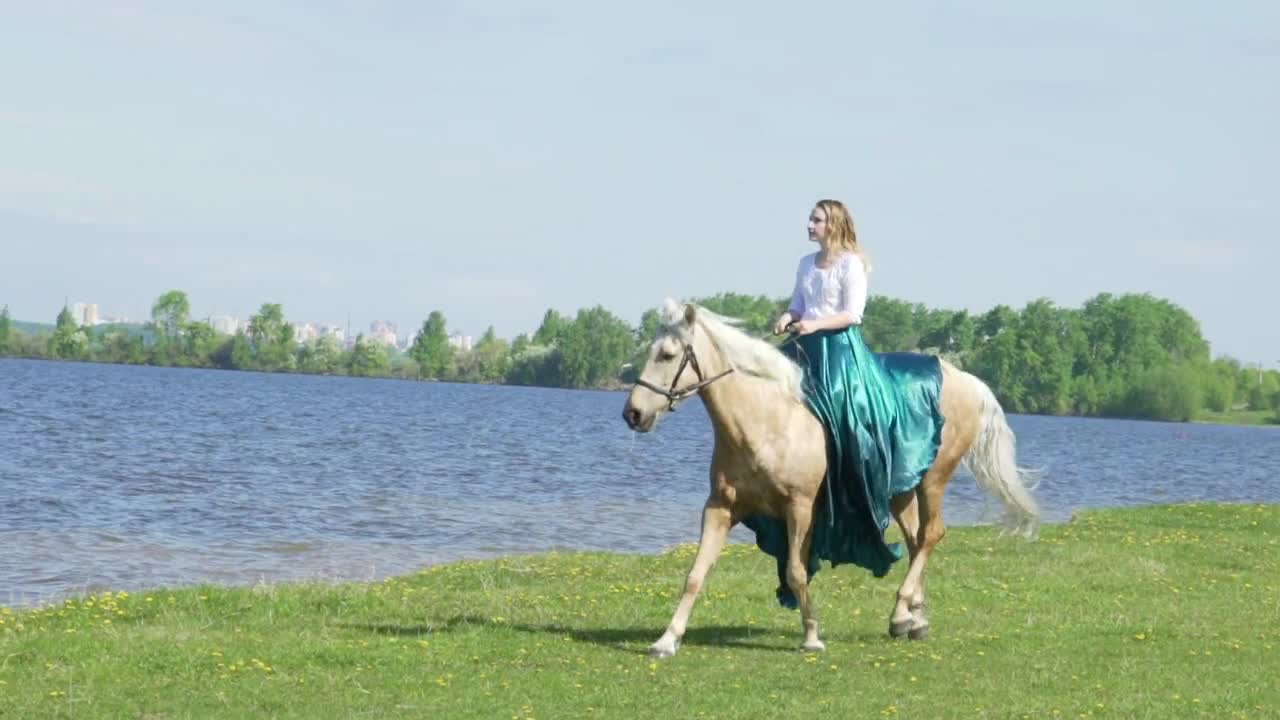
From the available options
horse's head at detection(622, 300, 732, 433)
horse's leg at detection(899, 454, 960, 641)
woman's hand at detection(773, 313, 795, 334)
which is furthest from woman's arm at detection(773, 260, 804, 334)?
horse's leg at detection(899, 454, 960, 641)

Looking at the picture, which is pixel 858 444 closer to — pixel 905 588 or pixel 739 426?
pixel 739 426

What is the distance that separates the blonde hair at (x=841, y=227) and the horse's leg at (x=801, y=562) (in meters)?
2.25

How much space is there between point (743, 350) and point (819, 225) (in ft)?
4.61

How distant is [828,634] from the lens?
48.8 feet

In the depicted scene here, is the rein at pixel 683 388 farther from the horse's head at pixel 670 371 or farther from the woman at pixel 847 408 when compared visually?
the woman at pixel 847 408

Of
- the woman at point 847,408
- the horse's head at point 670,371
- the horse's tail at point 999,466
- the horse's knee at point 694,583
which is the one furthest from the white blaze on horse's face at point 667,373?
the horse's tail at point 999,466

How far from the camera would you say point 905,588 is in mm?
14586

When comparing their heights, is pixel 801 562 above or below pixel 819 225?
below

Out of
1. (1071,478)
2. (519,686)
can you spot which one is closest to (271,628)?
(519,686)

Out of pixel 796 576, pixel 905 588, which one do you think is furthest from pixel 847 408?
pixel 905 588

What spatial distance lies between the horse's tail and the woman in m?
1.39

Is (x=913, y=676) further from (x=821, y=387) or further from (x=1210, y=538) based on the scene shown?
(x=1210, y=538)

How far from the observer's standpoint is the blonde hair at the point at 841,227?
13.5 metres

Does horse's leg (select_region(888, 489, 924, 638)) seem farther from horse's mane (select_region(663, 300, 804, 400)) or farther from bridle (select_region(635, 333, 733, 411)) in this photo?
bridle (select_region(635, 333, 733, 411))
